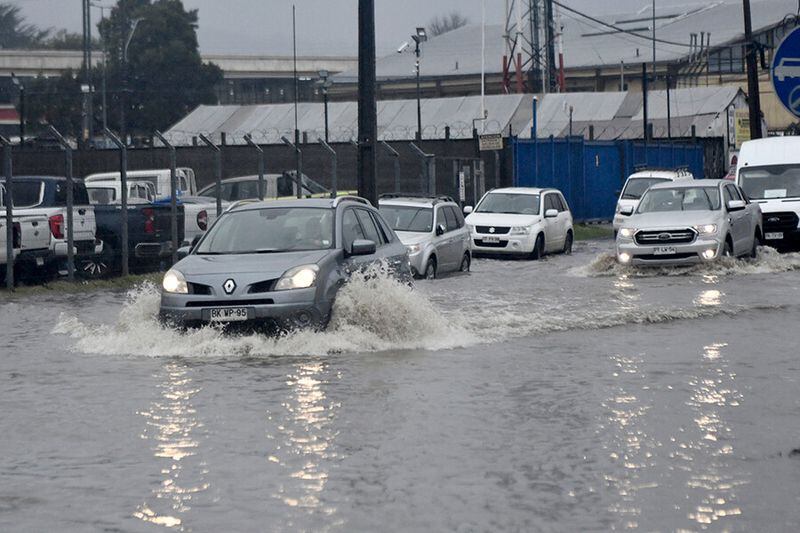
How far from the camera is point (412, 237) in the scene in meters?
25.4

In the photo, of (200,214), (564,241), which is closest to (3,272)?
(200,214)

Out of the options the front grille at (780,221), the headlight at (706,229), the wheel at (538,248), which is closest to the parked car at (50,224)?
the wheel at (538,248)

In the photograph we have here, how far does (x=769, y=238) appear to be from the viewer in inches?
1161

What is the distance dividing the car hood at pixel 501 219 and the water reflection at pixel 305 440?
1905 cm

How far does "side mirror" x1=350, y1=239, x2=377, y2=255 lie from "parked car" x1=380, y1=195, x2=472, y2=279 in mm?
9829

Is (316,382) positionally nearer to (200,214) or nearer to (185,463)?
(185,463)

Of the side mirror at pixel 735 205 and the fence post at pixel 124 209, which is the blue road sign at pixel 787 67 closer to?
the side mirror at pixel 735 205

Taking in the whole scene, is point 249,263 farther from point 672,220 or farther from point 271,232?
point 672,220

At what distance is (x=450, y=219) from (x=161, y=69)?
85.9 m

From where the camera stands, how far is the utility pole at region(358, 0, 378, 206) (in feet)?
72.9

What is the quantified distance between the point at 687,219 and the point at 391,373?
13.3m

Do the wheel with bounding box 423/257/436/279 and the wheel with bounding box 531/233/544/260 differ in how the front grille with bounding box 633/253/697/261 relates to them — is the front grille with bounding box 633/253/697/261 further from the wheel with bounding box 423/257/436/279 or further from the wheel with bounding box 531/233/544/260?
the wheel with bounding box 531/233/544/260

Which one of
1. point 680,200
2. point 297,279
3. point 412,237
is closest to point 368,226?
point 297,279

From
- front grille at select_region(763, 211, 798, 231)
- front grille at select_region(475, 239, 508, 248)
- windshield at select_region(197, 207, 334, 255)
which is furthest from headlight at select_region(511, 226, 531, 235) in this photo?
windshield at select_region(197, 207, 334, 255)
